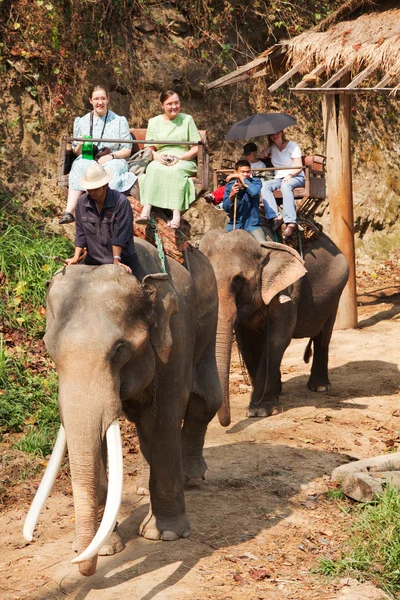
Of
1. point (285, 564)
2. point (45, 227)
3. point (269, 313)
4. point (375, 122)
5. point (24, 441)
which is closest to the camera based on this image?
point (285, 564)

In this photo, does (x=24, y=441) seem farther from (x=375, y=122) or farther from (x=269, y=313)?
(x=375, y=122)

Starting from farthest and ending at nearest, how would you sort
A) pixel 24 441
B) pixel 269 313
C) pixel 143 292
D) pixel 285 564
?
pixel 269 313 < pixel 24 441 < pixel 285 564 < pixel 143 292

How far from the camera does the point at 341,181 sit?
40.8ft

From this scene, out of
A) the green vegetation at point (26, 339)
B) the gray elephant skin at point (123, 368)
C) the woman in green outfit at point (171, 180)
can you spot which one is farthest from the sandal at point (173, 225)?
the green vegetation at point (26, 339)

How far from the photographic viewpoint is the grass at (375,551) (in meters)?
5.30

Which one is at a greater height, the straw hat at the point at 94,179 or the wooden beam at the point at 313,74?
the wooden beam at the point at 313,74

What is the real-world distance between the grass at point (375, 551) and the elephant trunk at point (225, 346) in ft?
5.91

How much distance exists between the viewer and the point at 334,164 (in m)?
12.4

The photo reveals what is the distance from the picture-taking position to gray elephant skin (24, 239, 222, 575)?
4449 millimetres

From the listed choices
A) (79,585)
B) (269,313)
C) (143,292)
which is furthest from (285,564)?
(269,313)

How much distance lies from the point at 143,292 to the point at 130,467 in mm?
2750

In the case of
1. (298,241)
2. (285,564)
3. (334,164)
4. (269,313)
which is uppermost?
(334,164)

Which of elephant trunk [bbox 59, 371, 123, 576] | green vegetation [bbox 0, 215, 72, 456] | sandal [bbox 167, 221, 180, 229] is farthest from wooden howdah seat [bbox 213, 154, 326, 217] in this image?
elephant trunk [bbox 59, 371, 123, 576]

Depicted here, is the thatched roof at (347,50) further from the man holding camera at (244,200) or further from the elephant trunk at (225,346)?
the elephant trunk at (225,346)
